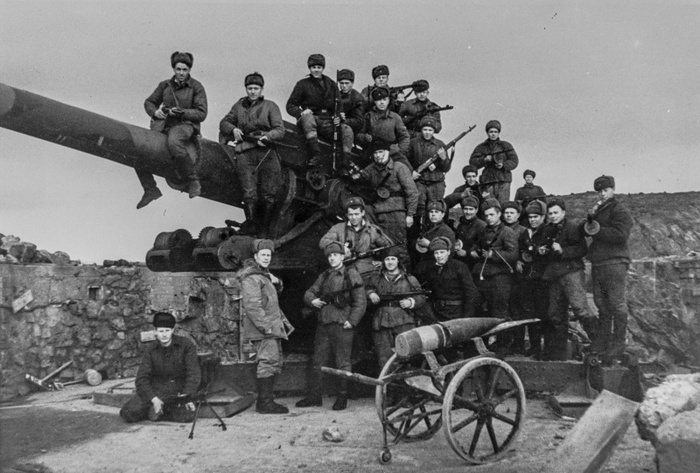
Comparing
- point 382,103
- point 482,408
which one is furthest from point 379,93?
point 482,408

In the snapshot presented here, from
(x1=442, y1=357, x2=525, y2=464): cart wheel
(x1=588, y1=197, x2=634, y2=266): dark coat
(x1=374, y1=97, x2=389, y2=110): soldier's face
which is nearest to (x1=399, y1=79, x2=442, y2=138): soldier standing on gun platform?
(x1=374, y1=97, x2=389, y2=110): soldier's face

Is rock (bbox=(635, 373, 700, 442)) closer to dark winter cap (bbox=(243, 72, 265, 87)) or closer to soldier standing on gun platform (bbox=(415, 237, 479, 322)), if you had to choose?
soldier standing on gun platform (bbox=(415, 237, 479, 322))

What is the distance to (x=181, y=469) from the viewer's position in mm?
Answer: 4727

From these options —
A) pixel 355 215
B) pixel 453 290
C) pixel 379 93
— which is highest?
pixel 379 93

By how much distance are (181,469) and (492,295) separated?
158 inches

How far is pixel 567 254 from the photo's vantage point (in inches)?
266

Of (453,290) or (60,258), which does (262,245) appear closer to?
(453,290)

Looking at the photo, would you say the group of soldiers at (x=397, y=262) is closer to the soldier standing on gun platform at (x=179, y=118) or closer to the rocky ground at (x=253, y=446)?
the soldier standing on gun platform at (x=179, y=118)

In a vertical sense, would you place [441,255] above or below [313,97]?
below

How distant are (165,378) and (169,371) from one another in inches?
3.5

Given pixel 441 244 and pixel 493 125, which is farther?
pixel 493 125

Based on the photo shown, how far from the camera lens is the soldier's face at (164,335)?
240 inches

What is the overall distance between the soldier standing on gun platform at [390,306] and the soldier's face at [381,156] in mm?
1643

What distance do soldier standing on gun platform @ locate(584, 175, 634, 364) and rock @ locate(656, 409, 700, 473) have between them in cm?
269
